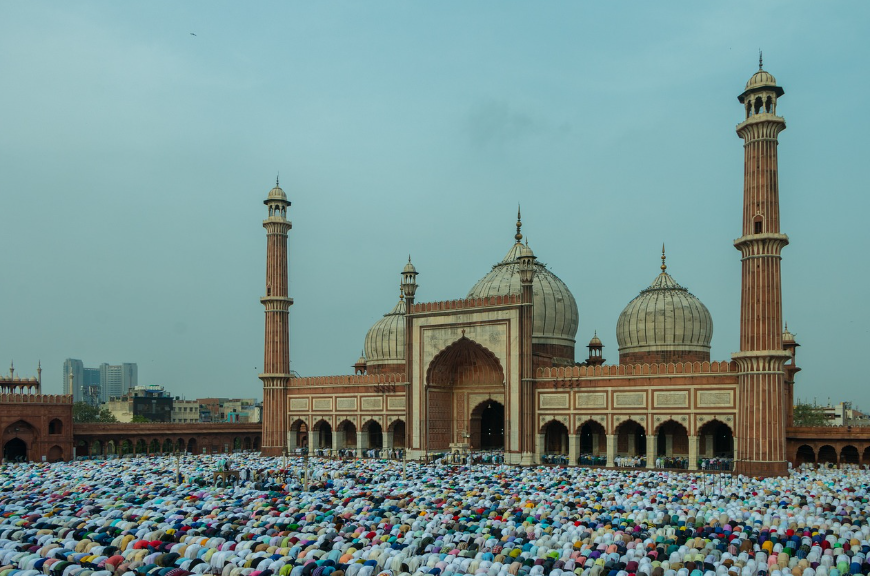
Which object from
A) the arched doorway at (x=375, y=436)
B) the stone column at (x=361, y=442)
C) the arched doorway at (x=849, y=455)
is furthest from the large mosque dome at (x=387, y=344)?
the arched doorway at (x=849, y=455)

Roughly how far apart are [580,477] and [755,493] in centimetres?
681

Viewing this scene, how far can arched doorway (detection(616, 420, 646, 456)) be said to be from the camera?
40.1 m

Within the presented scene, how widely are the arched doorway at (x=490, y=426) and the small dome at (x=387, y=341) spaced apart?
7.23 metres

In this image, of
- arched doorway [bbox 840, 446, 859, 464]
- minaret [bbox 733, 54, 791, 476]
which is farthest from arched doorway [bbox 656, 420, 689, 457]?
arched doorway [bbox 840, 446, 859, 464]

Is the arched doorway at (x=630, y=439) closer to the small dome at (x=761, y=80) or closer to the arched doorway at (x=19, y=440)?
the small dome at (x=761, y=80)

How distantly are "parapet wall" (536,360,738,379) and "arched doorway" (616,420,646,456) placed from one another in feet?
9.27

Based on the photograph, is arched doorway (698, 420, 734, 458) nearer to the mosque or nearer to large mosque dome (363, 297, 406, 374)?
the mosque

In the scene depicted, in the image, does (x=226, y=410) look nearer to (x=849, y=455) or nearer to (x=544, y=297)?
(x=544, y=297)

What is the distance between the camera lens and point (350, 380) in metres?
47.4

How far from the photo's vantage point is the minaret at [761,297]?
33.4 metres

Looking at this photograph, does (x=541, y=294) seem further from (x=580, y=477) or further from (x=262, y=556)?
(x=262, y=556)

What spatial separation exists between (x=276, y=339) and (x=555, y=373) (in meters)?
17.3

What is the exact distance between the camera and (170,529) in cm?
1889

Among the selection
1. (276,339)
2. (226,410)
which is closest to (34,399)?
(276,339)
